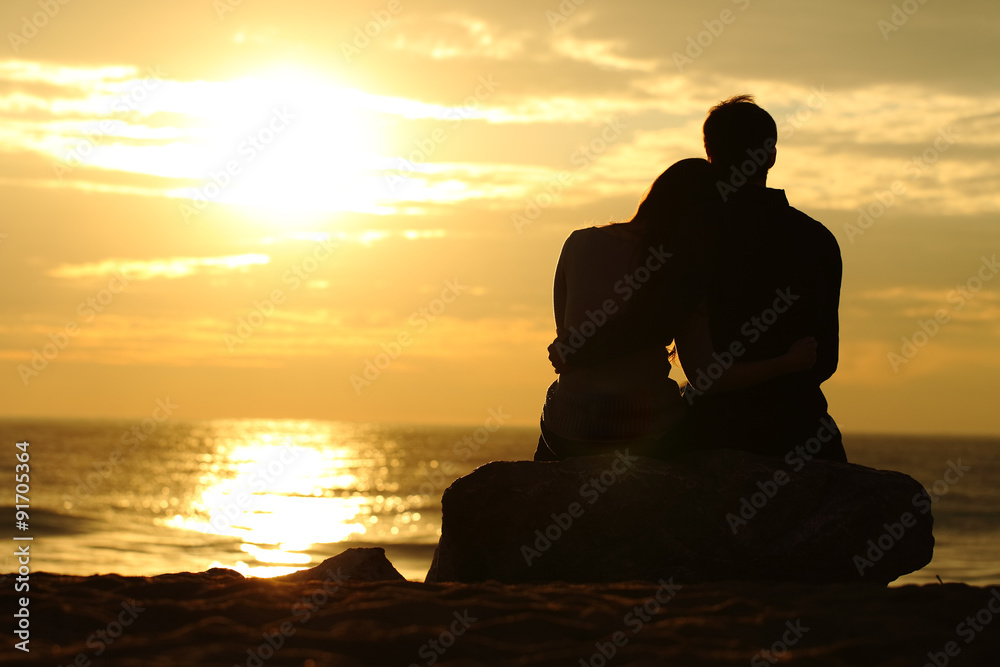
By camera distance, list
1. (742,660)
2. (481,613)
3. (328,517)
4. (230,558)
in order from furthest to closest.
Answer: (328,517) → (230,558) → (481,613) → (742,660)

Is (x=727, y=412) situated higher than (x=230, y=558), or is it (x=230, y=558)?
(x=727, y=412)

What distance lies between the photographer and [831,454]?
5203 millimetres

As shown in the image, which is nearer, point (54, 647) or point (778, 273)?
point (54, 647)

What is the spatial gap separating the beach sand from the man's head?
207 cm

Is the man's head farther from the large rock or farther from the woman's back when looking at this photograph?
the large rock

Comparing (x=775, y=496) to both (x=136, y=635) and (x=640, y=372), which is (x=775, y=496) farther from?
(x=136, y=635)

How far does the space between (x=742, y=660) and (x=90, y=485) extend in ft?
164

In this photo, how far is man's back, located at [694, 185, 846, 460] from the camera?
15.8 feet

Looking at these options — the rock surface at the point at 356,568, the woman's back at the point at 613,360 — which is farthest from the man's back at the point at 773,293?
the rock surface at the point at 356,568

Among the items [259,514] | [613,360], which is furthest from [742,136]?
[259,514]

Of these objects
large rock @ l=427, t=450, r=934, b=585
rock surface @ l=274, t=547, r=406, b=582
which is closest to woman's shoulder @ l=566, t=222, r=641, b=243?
large rock @ l=427, t=450, r=934, b=585

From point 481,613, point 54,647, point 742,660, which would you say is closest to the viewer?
point 742,660

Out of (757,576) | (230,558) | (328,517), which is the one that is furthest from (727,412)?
(328,517)

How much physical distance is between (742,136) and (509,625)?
105 inches
